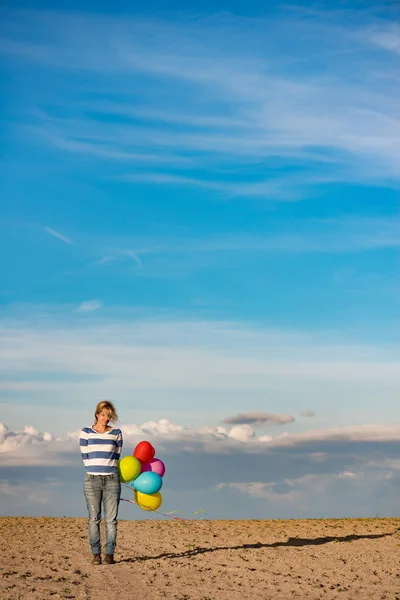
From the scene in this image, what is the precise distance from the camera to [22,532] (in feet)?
71.2

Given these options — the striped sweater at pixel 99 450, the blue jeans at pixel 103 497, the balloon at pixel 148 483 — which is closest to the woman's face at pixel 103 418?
the striped sweater at pixel 99 450

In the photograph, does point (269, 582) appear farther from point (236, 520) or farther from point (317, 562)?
point (236, 520)

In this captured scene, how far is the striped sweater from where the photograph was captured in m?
14.9

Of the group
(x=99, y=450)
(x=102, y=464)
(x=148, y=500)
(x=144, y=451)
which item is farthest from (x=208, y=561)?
(x=99, y=450)

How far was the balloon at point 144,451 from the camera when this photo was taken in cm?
1630

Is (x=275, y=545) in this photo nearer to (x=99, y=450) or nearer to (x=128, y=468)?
(x=128, y=468)

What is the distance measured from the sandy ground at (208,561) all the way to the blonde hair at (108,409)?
9.98 ft

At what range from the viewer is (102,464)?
14.9 meters

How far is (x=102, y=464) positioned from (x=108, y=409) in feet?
3.49

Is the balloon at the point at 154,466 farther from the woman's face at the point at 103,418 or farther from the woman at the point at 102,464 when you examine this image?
the woman's face at the point at 103,418

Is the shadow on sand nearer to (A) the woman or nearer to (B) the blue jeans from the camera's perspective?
(B) the blue jeans

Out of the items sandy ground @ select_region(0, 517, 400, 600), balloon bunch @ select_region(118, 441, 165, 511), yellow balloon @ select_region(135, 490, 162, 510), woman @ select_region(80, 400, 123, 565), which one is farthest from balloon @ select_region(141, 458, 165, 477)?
sandy ground @ select_region(0, 517, 400, 600)

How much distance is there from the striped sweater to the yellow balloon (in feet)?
5.11

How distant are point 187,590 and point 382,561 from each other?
6315 millimetres
